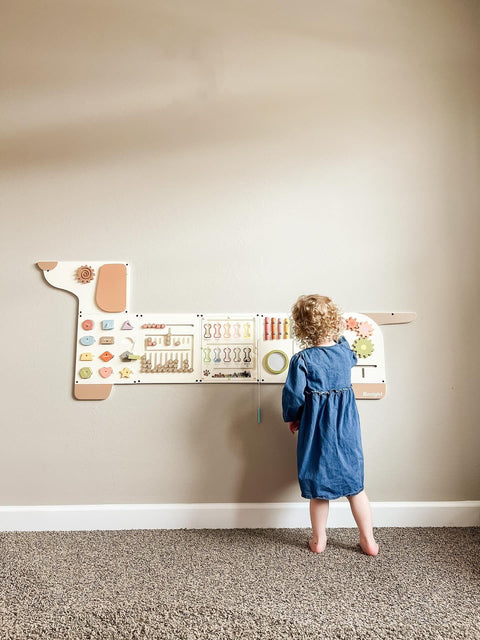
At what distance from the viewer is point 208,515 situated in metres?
1.61

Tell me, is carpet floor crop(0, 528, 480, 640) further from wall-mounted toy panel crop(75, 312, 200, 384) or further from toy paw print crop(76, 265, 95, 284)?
toy paw print crop(76, 265, 95, 284)

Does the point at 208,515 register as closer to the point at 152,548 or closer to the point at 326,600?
the point at 152,548

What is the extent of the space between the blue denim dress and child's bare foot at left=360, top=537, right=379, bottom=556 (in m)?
0.18

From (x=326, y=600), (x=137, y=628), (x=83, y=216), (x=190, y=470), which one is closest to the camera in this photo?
(x=137, y=628)

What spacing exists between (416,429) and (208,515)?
3.08ft

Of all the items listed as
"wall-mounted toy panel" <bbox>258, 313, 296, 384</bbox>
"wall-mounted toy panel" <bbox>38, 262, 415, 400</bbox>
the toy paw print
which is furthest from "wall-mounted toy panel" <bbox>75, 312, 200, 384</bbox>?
"wall-mounted toy panel" <bbox>258, 313, 296, 384</bbox>

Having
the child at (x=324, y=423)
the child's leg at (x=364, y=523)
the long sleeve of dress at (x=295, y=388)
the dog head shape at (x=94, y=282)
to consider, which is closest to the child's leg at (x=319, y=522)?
the child at (x=324, y=423)

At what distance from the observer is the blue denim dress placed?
138 cm

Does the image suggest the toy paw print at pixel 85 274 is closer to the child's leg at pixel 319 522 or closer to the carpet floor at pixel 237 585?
the carpet floor at pixel 237 585

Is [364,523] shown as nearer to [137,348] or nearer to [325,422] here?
[325,422]

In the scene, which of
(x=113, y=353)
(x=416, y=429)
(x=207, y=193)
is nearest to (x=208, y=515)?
(x=113, y=353)

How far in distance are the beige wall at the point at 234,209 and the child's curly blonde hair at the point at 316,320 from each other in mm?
248

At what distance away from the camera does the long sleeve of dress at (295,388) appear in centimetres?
141

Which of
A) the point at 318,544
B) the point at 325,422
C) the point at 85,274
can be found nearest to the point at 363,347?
the point at 325,422
